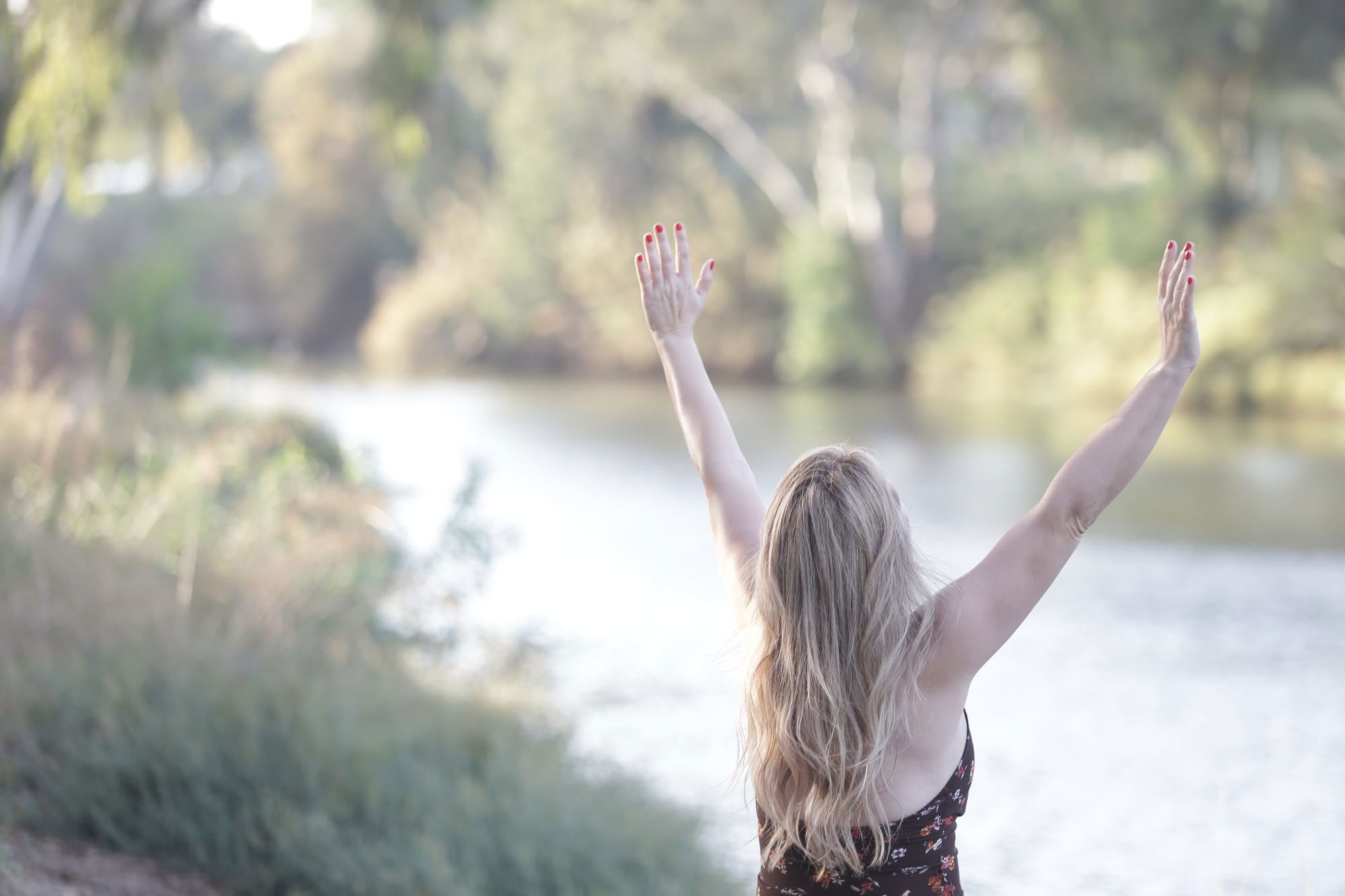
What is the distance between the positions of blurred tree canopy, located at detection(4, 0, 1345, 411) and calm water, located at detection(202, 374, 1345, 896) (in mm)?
5076

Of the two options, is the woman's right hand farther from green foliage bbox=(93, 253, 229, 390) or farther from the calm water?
green foliage bbox=(93, 253, 229, 390)

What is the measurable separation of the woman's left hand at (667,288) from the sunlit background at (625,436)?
641mm

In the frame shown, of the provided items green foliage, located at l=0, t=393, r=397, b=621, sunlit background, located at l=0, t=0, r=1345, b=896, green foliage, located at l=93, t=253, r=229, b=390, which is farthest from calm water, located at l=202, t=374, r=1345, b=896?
green foliage, located at l=0, t=393, r=397, b=621

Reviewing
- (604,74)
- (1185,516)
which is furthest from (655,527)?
(604,74)

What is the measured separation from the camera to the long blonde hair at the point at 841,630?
210 centimetres

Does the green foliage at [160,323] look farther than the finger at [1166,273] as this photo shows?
Yes

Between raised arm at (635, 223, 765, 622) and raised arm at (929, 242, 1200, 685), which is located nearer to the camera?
raised arm at (929, 242, 1200, 685)

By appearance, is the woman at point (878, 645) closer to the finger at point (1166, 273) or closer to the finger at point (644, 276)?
the finger at point (1166, 273)

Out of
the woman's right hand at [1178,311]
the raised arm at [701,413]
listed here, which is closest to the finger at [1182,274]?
the woman's right hand at [1178,311]

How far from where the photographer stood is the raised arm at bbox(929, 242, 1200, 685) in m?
2.06

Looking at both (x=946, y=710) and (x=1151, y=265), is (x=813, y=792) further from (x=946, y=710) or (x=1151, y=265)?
(x=1151, y=265)

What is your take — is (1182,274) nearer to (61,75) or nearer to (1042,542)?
(1042,542)

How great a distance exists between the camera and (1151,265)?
91.4 ft

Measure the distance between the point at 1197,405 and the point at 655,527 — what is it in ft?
44.2
